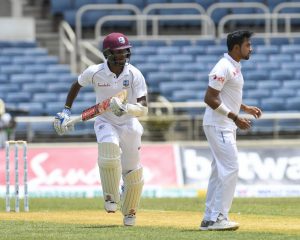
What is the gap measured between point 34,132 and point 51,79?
2489 millimetres

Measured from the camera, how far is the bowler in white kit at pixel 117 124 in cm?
1167

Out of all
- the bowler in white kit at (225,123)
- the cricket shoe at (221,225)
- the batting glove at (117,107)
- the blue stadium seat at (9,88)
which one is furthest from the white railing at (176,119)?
the cricket shoe at (221,225)

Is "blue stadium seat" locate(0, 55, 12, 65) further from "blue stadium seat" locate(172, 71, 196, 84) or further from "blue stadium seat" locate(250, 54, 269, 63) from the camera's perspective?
"blue stadium seat" locate(250, 54, 269, 63)

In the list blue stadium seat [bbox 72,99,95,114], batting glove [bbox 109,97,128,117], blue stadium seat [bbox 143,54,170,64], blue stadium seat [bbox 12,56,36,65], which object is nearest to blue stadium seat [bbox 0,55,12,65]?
blue stadium seat [bbox 12,56,36,65]

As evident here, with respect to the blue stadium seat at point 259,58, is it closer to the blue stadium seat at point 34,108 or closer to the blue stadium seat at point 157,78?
the blue stadium seat at point 157,78

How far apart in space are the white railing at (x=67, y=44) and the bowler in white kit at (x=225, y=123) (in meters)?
16.0

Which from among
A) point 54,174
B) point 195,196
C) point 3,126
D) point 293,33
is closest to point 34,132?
point 3,126

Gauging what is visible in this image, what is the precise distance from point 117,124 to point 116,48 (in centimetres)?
80

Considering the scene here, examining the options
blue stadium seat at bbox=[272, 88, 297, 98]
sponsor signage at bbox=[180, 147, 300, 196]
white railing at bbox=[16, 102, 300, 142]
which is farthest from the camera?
blue stadium seat at bbox=[272, 88, 297, 98]

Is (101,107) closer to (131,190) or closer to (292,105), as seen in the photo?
(131,190)

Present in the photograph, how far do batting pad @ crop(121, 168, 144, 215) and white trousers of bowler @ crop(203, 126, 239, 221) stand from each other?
103 centimetres

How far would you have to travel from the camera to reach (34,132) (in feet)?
79.8

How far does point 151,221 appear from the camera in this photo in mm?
13008

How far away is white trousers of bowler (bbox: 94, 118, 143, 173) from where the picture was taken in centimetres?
1175
